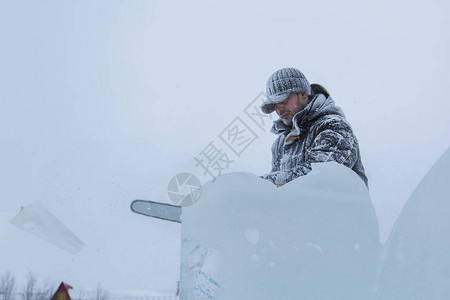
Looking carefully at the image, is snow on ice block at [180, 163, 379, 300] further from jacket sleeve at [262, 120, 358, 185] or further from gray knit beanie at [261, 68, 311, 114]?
gray knit beanie at [261, 68, 311, 114]

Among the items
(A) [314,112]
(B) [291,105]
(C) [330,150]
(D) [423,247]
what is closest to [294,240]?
(D) [423,247]

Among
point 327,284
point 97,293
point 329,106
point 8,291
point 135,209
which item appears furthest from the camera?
point 8,291

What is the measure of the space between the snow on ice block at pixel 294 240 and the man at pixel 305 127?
42 cm

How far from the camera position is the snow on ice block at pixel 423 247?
1.10 metres

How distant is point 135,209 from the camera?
60.5 inches

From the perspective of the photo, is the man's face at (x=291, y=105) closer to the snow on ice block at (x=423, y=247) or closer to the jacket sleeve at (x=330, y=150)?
the jacket sleeve at (x=330, y=150)

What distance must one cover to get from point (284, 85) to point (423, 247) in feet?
3.33

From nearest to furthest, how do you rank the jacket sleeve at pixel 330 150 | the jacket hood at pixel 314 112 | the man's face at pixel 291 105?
the jacket sleeve at pixel 330 150 < the jacket hood at pixel 314 112 < the man's face at pixel 291 105

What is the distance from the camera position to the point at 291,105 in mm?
1979

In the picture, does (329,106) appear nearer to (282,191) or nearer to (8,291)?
(282,191)

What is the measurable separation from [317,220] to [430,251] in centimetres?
32

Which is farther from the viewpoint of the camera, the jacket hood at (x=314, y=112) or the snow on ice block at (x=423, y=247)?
the jacket hood at (x=314, y=112)

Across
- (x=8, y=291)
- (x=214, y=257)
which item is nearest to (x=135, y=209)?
(x=214, y=257)

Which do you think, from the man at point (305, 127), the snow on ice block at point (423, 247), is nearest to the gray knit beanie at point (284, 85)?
Answer: the man at point (305, 127)
